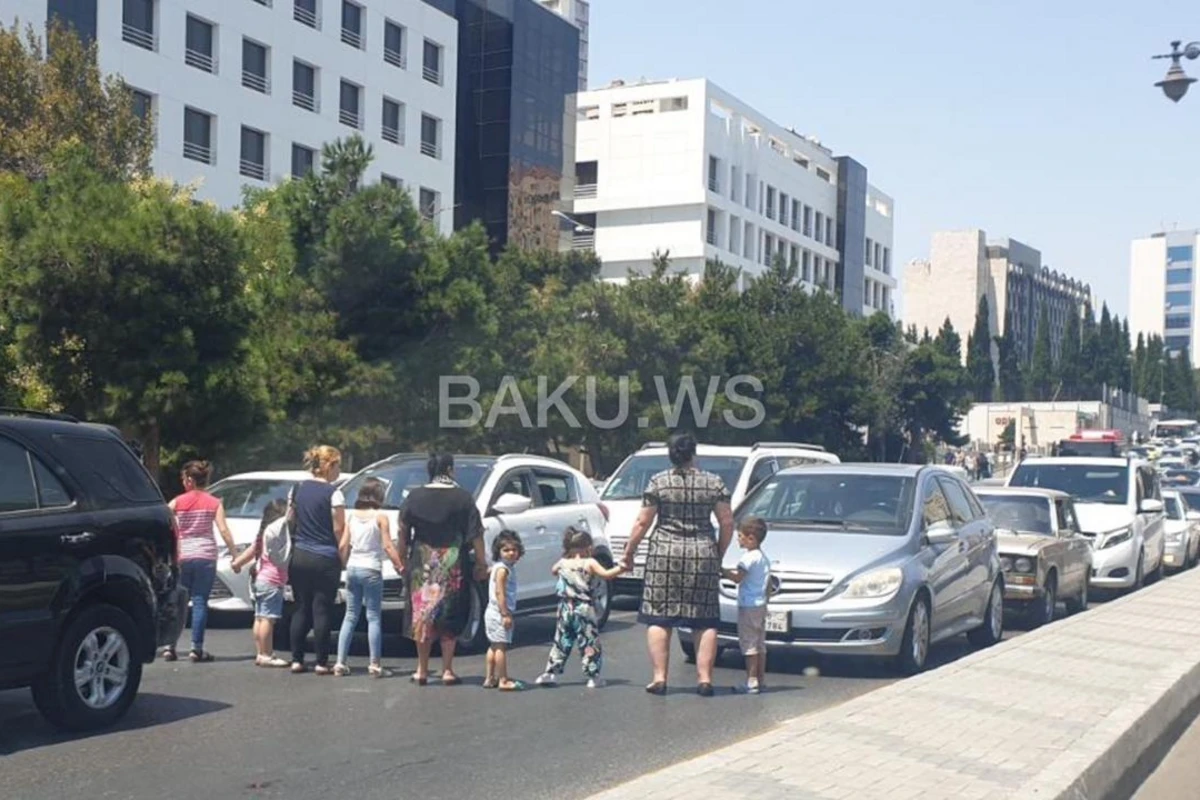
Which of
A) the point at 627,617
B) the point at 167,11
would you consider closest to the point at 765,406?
the point at 167,11

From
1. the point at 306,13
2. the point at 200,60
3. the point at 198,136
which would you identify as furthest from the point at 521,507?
the point at 306,13

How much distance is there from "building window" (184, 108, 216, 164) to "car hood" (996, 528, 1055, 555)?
1161 inches

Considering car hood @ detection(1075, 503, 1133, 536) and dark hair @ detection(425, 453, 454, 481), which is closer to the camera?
dark hair @ detection(425, 453, 454, 481)

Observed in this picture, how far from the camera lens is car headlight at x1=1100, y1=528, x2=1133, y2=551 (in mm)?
20328

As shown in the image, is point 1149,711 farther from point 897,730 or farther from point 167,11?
point 167,11

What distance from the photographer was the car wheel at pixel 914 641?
1163cm

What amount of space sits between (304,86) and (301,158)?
2.35 m

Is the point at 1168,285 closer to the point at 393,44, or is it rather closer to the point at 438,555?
the point at 393,44

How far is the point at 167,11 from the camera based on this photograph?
129ft

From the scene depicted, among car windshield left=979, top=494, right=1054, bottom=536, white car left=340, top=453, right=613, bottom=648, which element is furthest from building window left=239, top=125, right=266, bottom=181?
white car left=340, top=453, right=613, bottom=648

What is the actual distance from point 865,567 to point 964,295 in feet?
459

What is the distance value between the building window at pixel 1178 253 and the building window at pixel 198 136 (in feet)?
570

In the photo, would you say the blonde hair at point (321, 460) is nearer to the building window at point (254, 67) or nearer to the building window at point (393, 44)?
the building window at point (254, 67)

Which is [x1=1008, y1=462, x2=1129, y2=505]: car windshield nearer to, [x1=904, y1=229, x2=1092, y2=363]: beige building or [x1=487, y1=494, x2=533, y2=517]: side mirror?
[x1=487, y1=494, x2=533, y2=517]: side mirror
